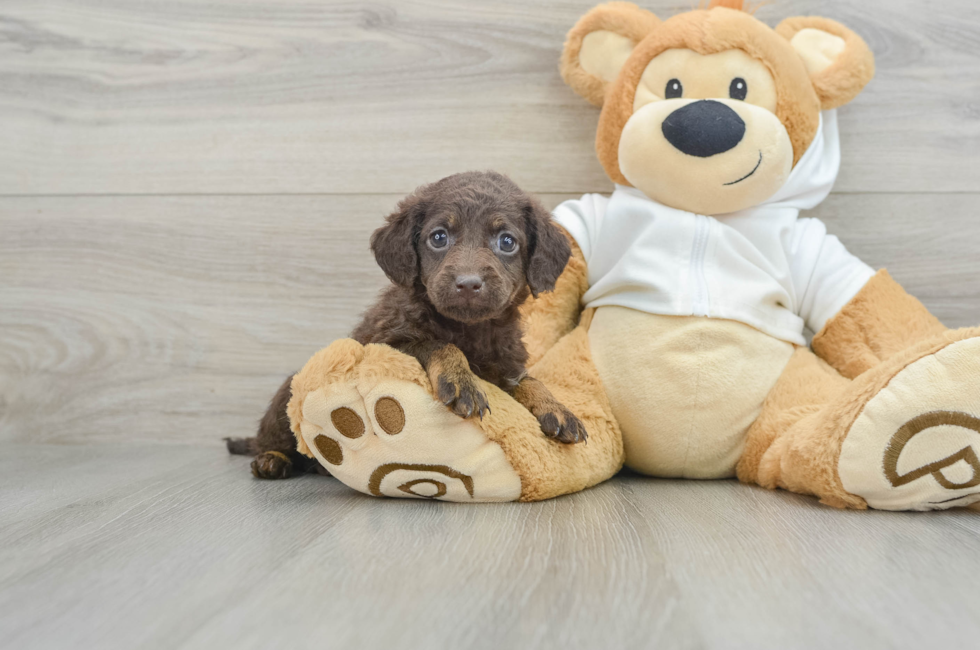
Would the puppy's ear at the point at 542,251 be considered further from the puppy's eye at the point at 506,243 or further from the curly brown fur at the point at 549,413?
the curly brown fur at the point at 549,413

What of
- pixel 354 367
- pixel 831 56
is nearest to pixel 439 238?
pixel 354 367

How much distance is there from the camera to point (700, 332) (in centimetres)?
165

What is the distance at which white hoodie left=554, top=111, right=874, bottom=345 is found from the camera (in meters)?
1.70

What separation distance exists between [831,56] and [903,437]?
41.6 inches

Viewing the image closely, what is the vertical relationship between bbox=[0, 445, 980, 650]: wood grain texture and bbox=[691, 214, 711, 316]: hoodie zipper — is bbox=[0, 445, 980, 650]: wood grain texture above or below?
below

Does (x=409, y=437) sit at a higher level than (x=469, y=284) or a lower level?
lower

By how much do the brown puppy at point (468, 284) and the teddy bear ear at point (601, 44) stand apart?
0.57m

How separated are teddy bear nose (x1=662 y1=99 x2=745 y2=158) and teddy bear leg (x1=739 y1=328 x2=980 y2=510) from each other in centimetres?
60

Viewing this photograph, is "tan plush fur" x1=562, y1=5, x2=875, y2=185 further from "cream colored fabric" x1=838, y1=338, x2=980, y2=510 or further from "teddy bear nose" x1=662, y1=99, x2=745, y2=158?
"cream colored fabric" x1=838, y1=338, x2=980, y2=510

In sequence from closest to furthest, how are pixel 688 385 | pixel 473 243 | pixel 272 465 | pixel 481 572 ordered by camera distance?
pixel 481 572 → pixel 473 243 → pixel 688 385 → pixel 272 465

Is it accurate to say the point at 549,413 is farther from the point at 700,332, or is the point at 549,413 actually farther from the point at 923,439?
the point at 923,439

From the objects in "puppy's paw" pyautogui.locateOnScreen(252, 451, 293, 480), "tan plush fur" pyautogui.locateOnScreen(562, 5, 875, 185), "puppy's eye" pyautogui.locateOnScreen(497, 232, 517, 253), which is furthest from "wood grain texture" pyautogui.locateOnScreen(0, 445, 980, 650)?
"tan plush fur" pyautogui.locateOnScreen(562, 5, 875, 185)

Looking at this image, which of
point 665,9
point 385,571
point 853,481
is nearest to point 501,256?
point 385,571

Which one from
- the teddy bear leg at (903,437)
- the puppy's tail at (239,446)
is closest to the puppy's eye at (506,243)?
the teddy bear leg at (903,437)
